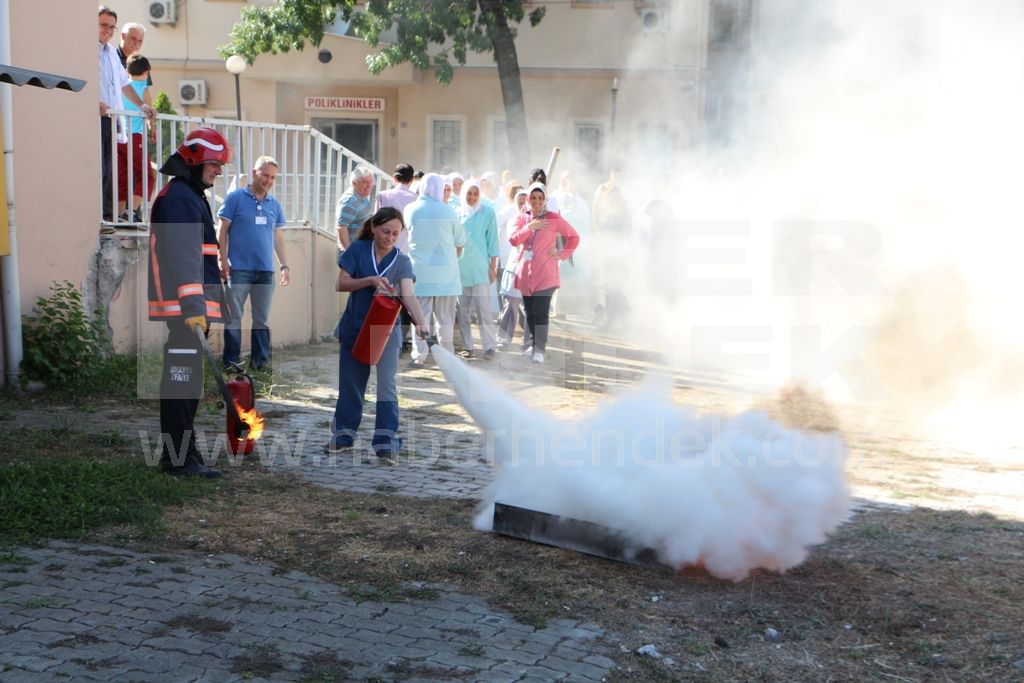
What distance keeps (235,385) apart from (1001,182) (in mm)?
5903

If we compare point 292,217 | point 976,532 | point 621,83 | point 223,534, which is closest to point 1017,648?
point 976,532

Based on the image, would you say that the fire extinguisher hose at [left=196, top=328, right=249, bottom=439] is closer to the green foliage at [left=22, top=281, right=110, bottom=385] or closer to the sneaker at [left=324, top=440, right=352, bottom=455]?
the sneaker at [left=324, top=440, right=352, bottom=455]

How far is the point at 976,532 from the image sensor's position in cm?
608

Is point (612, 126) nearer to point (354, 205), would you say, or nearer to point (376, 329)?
point (354, 205)

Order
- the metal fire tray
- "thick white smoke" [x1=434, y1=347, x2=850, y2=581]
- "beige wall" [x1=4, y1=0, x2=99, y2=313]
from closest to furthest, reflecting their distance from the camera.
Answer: "thick white smoke" [x1=434, y1=347, x2=850, y2=581], the metal fire tray, "beige wall" [x1=4, y1=0, x2=99, y2=313]

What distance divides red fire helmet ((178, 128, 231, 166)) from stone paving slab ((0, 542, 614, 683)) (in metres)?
2.68

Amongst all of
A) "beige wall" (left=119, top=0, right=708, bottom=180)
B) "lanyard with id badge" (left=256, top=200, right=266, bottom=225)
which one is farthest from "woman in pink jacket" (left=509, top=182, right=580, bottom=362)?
"beige wall" (left=119, top=0, right=708, bottom=180)

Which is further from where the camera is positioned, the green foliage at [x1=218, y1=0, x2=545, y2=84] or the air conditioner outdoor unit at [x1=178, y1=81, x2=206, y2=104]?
the air conditioner outdoor unit at [x1=178, y1=81, x2=206, y2=104]

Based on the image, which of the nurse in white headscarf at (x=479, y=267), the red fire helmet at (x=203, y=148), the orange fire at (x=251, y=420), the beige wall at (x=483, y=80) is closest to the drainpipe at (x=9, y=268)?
the red fire helmet at (x=203, y=148)

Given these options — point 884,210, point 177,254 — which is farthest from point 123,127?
point 884,210

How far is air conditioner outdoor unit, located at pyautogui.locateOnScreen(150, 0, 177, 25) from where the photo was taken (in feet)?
82.9

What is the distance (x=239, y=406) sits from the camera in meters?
7.27

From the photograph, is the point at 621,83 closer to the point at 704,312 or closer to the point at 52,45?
the point at 704,312

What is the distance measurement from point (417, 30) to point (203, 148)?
1739cm
